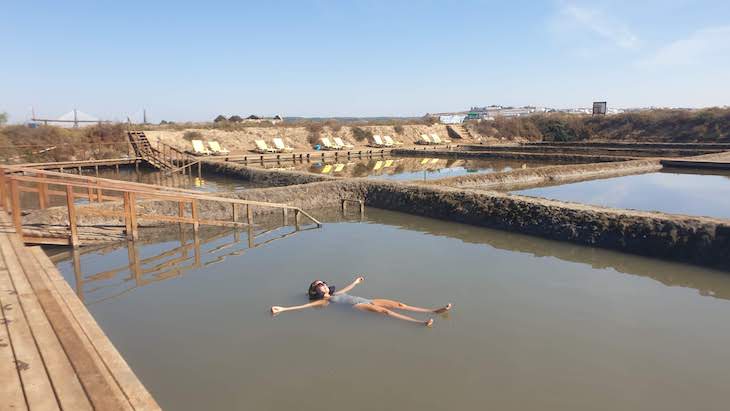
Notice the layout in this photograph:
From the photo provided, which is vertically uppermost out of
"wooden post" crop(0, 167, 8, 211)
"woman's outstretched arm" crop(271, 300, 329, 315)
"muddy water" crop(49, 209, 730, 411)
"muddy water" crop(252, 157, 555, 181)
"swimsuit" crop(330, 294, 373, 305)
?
"wooden post" crop(0, 167, 8, 211)

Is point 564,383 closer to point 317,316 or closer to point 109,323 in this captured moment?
point 317,316

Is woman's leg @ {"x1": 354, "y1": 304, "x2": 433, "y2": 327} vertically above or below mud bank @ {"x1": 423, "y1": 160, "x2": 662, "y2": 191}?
below

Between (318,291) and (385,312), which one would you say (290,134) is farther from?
(385,312)

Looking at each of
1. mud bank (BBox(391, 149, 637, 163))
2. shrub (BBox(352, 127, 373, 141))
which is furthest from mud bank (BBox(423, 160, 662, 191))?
shrub (BBox(352, 127, 373, 141))

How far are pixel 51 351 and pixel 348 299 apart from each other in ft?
9.11

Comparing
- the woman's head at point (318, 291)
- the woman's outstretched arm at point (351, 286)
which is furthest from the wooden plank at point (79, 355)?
the woman's outstretched arm at point (351, 286)

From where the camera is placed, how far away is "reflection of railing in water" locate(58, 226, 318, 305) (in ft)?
20.6

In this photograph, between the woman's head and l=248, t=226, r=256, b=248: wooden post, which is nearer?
the woman's head

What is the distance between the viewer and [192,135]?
92.5 ft

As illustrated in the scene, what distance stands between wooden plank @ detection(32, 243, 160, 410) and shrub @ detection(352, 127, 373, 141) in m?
30.6

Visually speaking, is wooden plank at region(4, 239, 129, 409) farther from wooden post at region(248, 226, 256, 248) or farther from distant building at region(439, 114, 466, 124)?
distant building at region(439, 114, 466, 124)

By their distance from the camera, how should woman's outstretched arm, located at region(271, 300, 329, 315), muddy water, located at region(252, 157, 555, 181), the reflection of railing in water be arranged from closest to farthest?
woman's outstretched arm, located at region(271, 300, 329, 315) → the reflection of railing in water → muddy water, located at region(252, 157, 555, 181)

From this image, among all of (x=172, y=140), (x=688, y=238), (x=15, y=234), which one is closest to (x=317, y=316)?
(x=15, y=234)

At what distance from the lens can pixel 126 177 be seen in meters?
18.3
